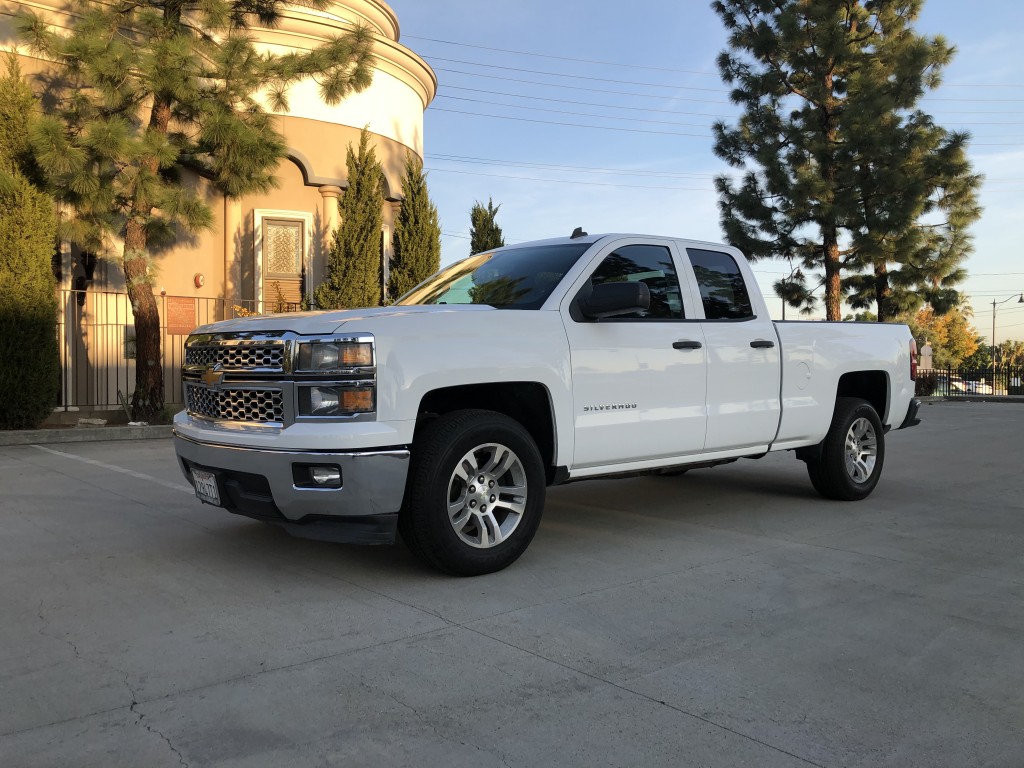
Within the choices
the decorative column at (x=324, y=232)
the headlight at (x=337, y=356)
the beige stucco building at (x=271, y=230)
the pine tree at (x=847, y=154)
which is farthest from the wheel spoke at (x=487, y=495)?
the pine tree at (x=847, y=154)

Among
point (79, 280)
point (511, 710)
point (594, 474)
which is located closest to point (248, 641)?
point (511, 710)

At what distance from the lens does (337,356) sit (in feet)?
14.8

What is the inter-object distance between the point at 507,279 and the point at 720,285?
5.69 ft

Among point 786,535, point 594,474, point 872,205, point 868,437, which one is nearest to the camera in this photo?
point 594,474

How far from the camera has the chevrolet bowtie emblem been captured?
5.04 meters

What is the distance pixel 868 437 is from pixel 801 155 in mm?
20987

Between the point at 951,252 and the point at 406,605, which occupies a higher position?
the point at 951,252

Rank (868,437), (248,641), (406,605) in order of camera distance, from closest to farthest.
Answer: (248,641) < (406,605) < (868,437)

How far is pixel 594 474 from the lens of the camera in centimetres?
558

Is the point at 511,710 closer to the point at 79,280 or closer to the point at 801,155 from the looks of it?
the point at 79,280

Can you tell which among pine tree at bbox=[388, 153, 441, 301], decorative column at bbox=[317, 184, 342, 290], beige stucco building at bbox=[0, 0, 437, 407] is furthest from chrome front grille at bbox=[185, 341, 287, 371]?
pine tree at bbox=[388, 153, 441, 301]

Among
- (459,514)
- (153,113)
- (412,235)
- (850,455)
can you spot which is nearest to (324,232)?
(412,235)

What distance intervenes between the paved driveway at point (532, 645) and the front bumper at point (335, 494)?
367 mm

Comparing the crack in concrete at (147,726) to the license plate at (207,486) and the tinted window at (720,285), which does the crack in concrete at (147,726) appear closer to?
the license plate at (207,486)
